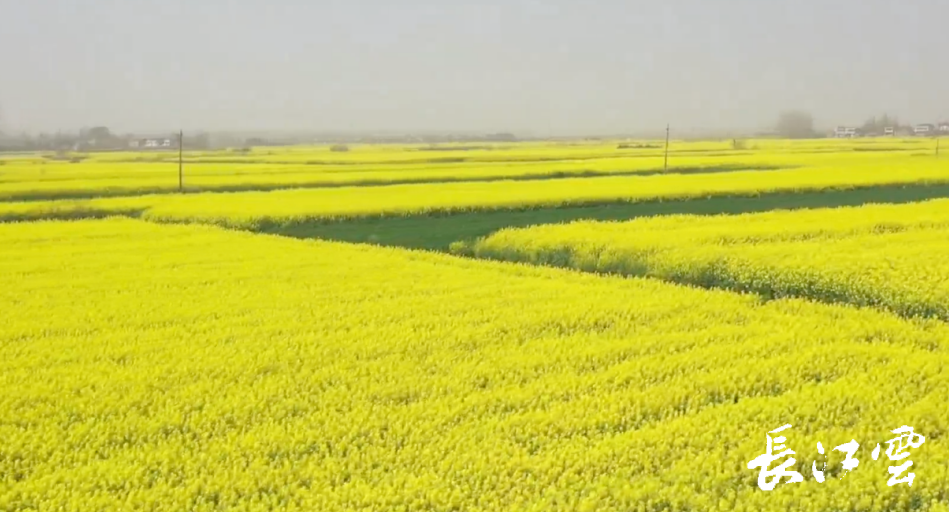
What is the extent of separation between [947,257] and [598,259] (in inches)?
235

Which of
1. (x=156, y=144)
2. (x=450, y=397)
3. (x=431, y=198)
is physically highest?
(x=156, y=144)

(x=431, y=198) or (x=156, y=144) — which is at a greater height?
(x=156, y=144)

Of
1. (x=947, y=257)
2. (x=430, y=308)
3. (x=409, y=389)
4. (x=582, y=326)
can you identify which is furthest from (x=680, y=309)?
(x=947, y=257)

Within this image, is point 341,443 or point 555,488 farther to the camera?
point 341,443

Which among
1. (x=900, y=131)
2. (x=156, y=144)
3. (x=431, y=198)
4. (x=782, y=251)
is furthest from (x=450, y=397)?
(x=900, y=131)

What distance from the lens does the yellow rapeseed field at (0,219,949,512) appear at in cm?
577

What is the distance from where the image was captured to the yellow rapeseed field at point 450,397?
5773 mm

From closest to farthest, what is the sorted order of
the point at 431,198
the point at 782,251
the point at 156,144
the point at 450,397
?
the point at 450,397 → the point at 782,251 → the point at 431,198 → the point at 156,144

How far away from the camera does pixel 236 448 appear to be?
646 centimetres

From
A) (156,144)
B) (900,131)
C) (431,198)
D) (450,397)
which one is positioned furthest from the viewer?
(900,131)

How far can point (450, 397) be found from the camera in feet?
24.9

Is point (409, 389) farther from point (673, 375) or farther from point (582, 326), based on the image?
point (582, 326)

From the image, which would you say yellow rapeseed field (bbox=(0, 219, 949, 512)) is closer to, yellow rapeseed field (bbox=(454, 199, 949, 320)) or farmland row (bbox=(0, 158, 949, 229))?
yellow rapeseed field (bbox=(454, 199, 949, 320))

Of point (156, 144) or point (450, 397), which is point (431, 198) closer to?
point (450, 397)
